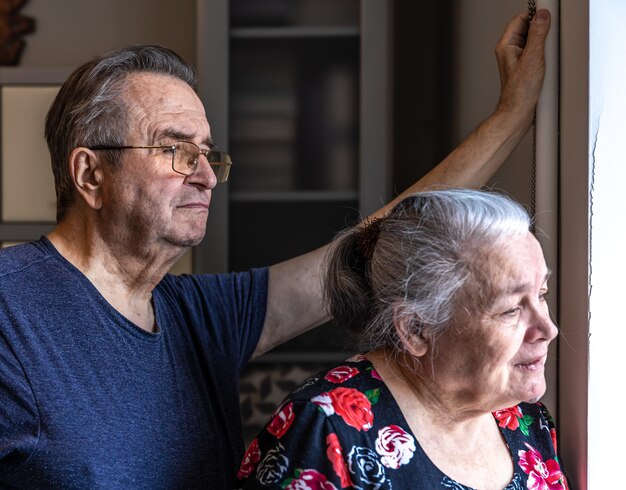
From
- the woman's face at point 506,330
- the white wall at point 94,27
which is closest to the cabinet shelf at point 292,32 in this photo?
the white wall at point 94,27

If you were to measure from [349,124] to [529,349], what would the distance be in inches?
48.7

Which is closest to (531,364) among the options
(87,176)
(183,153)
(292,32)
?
(183,153)

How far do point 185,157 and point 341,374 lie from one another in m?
0.53

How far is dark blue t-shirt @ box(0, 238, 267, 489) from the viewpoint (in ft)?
4.59

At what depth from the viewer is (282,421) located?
1340mm

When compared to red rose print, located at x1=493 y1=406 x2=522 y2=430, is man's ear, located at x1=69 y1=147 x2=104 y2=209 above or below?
above

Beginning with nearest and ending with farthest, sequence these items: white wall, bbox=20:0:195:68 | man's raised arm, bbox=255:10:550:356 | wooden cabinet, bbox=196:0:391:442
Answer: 1. man's raised arm, bbox=255:10:550:356
2. wooden cabinet, bbox=196:0:391:442
3. white wall, bbox=20:0:195:68

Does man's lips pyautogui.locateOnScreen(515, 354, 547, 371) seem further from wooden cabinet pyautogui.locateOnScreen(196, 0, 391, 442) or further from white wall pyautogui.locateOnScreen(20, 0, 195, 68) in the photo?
white wall pyautogui.locateOnScreen(20, 0, 195, 68)

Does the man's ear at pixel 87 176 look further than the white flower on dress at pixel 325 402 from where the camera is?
Yes

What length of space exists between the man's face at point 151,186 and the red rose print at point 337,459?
51 centimetres

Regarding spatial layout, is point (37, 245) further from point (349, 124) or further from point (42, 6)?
point (42, 6)

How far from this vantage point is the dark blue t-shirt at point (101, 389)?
4.59 ft

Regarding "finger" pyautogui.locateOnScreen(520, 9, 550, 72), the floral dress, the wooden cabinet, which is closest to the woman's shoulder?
the floral dress

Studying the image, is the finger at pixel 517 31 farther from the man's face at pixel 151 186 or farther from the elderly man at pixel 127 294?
the man's face at pixel 151 186
